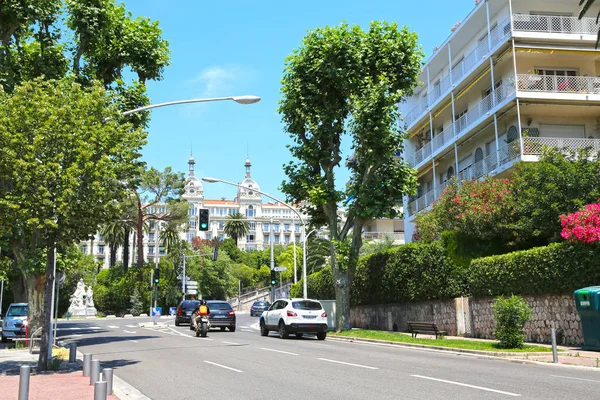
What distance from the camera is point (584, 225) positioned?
16969mm

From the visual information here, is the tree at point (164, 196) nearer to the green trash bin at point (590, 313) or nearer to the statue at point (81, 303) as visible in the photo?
the statue at point (81, 303)

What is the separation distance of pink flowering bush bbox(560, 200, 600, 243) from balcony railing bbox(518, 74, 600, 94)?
12840mm

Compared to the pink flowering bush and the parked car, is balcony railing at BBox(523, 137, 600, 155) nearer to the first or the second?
the pink flowering bush

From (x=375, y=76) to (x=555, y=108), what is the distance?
406 inches

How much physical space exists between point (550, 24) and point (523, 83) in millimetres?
3568

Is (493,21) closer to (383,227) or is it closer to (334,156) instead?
(334,156)

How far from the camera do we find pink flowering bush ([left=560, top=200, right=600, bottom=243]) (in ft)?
54.6

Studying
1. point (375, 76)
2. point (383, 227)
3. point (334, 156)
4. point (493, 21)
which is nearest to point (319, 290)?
point (334, 156)

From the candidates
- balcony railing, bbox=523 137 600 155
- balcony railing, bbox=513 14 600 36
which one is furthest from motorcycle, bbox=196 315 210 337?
balcony railing, bbox=513 14 600 36

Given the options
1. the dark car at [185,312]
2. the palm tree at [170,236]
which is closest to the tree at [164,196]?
the palm tree at [170,236]

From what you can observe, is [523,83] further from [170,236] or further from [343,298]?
[170,236]

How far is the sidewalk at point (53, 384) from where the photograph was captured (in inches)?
372

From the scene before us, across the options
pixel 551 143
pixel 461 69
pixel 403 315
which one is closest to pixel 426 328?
pixel 403 315

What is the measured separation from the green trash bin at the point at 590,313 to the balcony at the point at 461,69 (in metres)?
17.0
